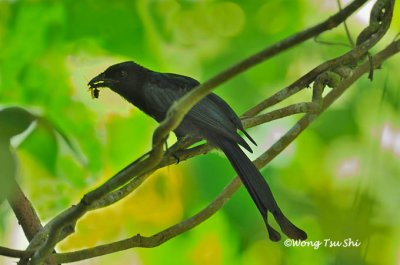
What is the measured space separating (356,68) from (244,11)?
98cm

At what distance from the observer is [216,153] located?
283 centimetres

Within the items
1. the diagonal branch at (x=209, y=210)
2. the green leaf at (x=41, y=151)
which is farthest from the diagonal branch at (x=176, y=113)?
the diagonal branch at (x=209, y=210)

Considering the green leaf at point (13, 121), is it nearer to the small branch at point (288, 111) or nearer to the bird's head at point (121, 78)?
the small branch at point (288, 111)

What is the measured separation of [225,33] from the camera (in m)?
3.15

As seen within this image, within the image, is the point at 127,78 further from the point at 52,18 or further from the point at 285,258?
the point at 285,258

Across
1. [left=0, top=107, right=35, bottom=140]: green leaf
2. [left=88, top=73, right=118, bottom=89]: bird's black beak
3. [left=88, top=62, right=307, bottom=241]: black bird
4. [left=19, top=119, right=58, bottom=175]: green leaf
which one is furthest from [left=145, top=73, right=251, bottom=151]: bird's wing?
[left=0, top=107, right=35, bottom=140]: green leaf

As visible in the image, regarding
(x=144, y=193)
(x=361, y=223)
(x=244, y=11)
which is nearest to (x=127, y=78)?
(x=144, y=193)

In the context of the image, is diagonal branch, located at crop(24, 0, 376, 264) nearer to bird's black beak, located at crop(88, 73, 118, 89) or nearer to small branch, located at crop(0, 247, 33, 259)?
small branch, located at crop(0, 247, 33, 259)

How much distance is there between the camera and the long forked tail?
1.69 m

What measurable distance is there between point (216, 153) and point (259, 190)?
1.02m

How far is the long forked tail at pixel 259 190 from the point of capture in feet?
5.54

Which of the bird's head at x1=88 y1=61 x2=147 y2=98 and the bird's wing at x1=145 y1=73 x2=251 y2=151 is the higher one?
the bird's head at x1=88 y1=61 x2=147 y2=98

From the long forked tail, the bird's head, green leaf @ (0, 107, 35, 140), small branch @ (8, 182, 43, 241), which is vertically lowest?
the long forked tail

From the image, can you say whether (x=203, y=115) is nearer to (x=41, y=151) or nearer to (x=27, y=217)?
(x=41, y=151)
